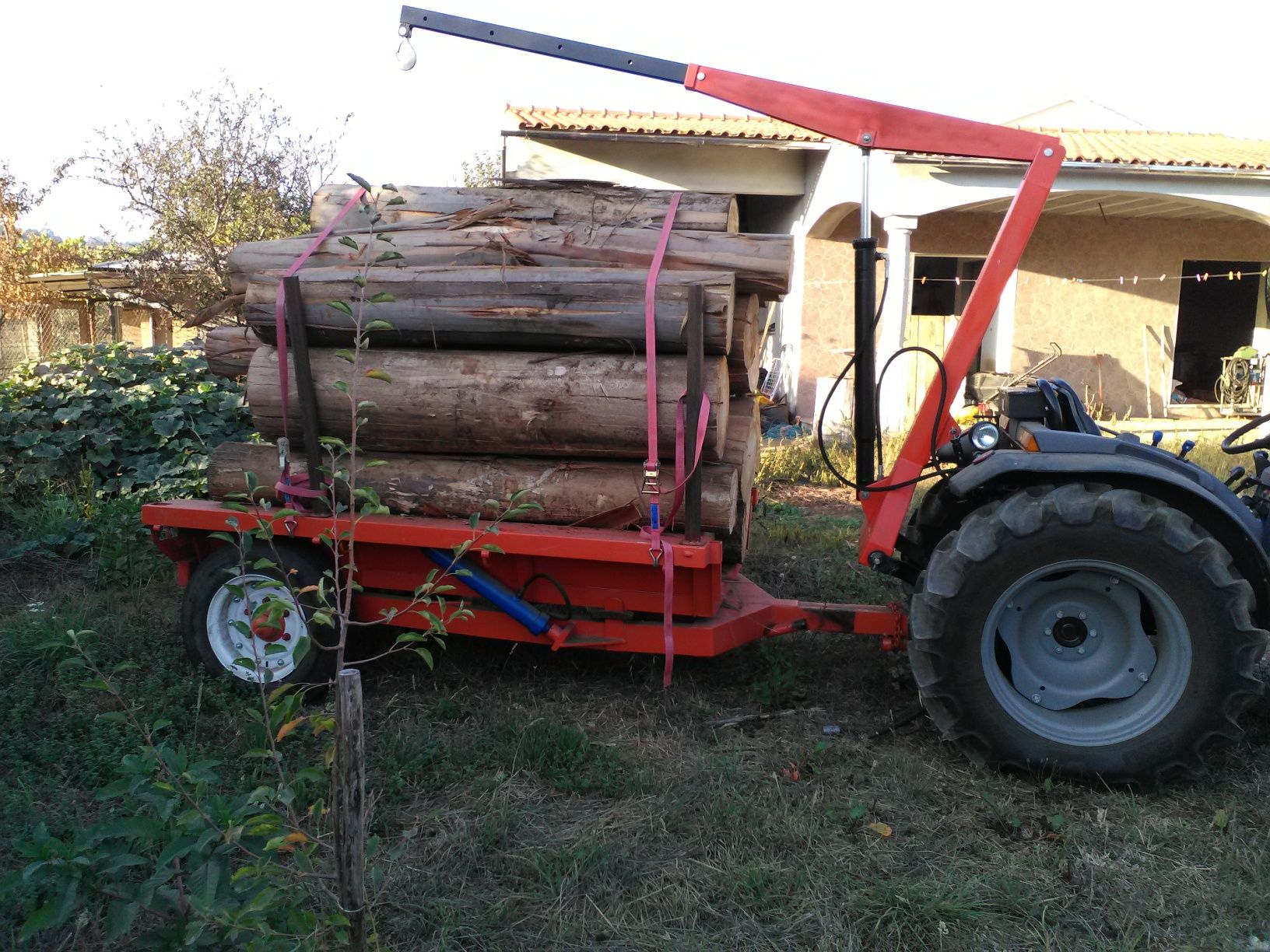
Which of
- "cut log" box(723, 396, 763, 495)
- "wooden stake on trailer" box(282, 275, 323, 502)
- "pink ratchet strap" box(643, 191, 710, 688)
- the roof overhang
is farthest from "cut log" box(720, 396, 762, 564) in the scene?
the roof overhang

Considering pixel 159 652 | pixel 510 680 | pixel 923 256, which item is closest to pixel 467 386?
pixel 510 680

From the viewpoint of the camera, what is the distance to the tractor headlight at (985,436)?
372cm

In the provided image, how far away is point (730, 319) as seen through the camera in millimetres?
3727

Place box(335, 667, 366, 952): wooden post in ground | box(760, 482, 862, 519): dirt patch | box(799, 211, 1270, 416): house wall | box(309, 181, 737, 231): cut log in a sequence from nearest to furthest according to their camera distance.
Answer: box(335, 667, 366, 952): wooden post in ground → box(309, 181, 737, 231): cut log → box(760, 482, 862, 519): dirt patch → box(799, 211, 1270, 416): house wall

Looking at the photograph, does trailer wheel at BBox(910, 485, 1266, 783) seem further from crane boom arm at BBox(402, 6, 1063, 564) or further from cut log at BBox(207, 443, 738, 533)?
cut log at BBox(207, 443, 738, 533)

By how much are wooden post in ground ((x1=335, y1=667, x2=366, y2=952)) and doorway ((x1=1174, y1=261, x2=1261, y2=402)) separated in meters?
18.1

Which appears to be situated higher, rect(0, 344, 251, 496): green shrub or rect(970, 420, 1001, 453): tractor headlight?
rect(970, 420, 1001, 453): tractor headlight

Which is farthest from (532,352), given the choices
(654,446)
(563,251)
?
(654,446)

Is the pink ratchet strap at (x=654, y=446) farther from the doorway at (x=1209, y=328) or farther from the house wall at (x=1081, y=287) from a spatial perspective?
the doorway at (x=1209, y=328)

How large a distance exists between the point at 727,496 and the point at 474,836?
5.06 feet

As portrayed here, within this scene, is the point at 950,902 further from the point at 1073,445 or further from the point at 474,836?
the point at 1073,445

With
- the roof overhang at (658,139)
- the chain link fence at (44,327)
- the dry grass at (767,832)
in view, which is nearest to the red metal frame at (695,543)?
the dry grass at (767,832)

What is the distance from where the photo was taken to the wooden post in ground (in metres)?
2.00

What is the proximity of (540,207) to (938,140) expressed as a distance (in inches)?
64.8
